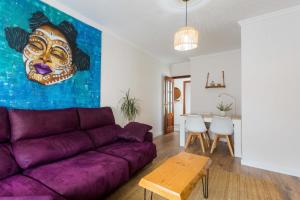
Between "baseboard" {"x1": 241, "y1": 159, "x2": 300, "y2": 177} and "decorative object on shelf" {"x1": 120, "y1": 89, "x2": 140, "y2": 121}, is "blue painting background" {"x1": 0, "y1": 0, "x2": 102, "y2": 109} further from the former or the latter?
"baseboard" {"x1": 241, "y1": 159, "x2": 300, "y2": 177}

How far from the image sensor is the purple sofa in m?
1.34

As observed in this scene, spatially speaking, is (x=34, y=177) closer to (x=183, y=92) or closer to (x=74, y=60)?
(x=74, y=60)

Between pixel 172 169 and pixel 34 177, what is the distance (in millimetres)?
1307

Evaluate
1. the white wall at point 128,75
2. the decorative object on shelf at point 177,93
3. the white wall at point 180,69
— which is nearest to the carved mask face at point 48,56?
the white wall at point 128,75

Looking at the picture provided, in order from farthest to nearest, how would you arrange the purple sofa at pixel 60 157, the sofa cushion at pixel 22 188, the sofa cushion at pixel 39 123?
the sofa cushion at pixel 39 123
the purple sofa at pixel 60 157
the sofa cushion at pixel 22 188

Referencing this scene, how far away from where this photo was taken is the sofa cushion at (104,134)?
7.69 feet

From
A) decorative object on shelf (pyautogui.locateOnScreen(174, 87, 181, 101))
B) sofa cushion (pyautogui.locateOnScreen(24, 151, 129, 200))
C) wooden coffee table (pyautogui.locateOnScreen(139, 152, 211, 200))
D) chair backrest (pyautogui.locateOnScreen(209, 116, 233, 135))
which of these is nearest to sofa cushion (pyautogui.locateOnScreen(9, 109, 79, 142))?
sofa cushion (pyautogui.locateOnScreen(24, 151, 129, 200))

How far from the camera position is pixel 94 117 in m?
2.51

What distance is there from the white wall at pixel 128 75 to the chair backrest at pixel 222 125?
184 cm

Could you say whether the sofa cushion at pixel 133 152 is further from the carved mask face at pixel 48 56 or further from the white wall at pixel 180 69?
the white wall at pixel 180 69

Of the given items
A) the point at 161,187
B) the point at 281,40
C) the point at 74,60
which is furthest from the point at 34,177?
the point at 281,40

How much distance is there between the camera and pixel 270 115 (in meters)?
2.56

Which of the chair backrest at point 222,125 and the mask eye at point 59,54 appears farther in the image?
the chair backrest at point 222,125

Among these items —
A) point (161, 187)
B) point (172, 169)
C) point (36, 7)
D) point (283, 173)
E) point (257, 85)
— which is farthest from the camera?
point (257, 85)
